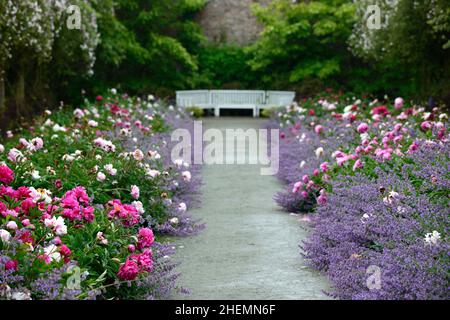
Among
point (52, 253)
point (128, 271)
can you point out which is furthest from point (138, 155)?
point (52, 253)

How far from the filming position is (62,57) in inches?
583

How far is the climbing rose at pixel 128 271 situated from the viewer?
13.2 feet

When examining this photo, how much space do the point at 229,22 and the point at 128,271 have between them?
767 inches

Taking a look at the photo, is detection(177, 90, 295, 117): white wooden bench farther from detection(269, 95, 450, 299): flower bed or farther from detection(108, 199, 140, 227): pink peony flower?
detection(108, 199, 140, 227): pink peony flower

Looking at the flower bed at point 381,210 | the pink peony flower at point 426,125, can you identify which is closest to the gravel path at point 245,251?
the flower bed at point 381,210

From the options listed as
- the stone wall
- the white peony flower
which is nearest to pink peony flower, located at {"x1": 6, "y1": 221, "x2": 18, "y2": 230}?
the white peony flower

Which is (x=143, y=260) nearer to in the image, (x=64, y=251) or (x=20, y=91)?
(x=64, y=251)

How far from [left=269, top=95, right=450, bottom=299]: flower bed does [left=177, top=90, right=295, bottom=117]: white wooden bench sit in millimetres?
11979

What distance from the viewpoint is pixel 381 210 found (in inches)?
201

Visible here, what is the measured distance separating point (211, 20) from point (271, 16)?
331 centimetres

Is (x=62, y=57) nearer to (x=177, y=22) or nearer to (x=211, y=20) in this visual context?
(x=177, y=22)

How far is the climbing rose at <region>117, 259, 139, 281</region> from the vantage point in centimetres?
402
